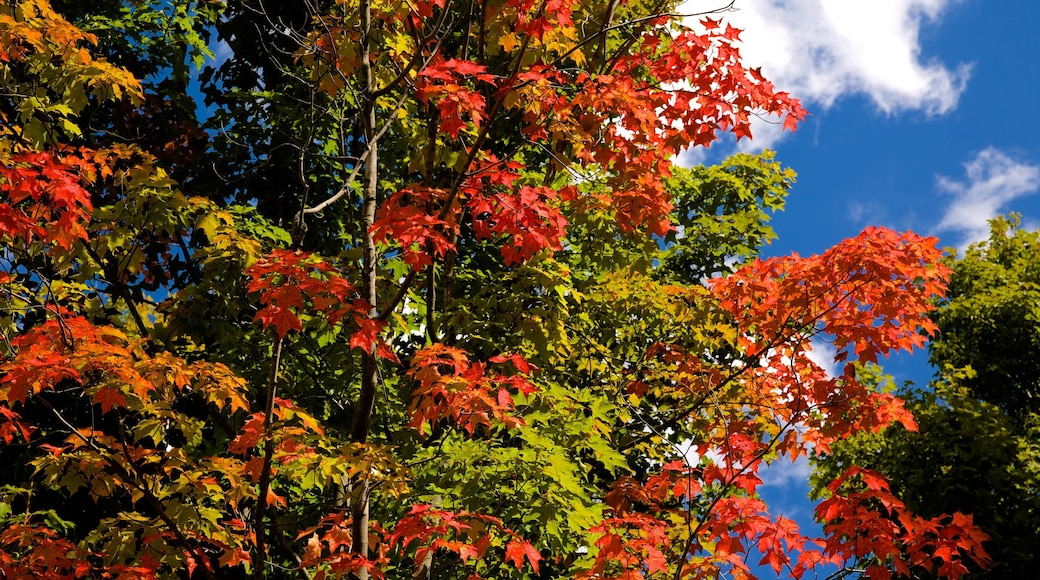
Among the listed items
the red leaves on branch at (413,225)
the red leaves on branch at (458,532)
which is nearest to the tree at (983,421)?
the red leaves on branch at (458,532)

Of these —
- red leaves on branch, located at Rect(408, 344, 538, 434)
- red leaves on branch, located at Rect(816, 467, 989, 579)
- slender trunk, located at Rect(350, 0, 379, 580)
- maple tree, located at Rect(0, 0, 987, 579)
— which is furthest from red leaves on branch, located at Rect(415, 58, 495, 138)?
red leaves on branch, located at Rect(816, 467, 989, 579)

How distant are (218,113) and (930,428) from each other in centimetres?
1168

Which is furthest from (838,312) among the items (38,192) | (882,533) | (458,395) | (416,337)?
(38,192)

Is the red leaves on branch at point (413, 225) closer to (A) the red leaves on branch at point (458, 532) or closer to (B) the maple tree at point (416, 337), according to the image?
(B) the maple tree at point (416, 337)

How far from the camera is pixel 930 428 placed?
48.2 ft

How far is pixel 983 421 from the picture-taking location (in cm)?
1469

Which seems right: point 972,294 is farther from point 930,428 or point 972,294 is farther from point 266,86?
point 266,86

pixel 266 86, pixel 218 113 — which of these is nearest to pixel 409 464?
pixel 218 113

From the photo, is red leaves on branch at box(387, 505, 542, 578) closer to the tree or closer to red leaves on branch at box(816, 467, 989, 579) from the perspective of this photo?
red leaves on branch at box(816, 467, 989, 579)

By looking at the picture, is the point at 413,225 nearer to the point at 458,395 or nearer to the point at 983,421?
the point at 458,395

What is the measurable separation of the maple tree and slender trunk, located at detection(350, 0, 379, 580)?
0.02 metres

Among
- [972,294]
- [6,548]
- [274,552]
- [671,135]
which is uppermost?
[972,294]

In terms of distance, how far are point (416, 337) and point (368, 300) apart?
3470 mm

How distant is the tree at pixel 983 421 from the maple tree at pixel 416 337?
20.4 ft
